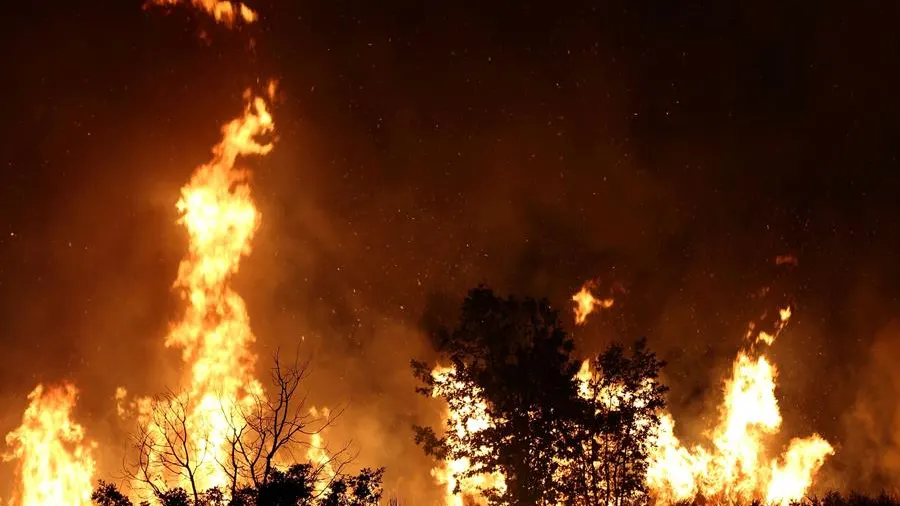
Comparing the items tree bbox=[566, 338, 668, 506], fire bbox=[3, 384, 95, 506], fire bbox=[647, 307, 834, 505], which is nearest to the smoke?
fire bbox=[647, 307, 834, 505]

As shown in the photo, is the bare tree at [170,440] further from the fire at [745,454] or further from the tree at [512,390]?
the fire at [745,454]

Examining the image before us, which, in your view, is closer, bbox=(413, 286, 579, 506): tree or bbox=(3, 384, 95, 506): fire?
bbox=(413, 286, 579, 506): tree

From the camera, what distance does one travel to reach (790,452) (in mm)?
37500

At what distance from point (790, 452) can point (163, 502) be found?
37.1m

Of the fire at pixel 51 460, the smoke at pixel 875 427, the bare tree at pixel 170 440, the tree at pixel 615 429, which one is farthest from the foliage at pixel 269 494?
the smoke at pixel 875 427

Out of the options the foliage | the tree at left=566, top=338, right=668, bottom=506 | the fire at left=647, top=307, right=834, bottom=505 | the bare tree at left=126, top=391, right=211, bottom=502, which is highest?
the bare tree at left=126, top=391, right=211, bottom=502

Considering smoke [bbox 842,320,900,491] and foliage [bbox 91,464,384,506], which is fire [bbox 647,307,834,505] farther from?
foliage [bbox 91,464,384,506]

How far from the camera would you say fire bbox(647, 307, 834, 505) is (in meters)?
31.8

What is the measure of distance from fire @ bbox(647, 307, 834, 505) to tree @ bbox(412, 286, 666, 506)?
13.6 metres

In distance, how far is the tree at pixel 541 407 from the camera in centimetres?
1858

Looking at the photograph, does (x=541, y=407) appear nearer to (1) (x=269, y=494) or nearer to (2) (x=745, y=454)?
(1) (x=269, y=494)

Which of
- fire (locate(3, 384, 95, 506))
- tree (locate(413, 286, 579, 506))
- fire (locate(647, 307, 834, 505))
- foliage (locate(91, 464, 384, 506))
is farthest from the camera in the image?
fire (locate(647, 307, 834, 505))

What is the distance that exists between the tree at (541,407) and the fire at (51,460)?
802 inches

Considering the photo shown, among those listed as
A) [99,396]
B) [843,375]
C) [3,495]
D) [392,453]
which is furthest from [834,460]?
[3,495]
